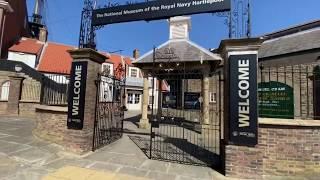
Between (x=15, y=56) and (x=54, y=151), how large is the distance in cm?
2226

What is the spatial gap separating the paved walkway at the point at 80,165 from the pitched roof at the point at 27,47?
20627 millimetres

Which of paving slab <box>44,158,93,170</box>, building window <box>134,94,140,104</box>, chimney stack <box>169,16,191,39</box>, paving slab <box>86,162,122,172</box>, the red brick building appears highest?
the red brick building

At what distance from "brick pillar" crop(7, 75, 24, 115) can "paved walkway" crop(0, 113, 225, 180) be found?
355 inches

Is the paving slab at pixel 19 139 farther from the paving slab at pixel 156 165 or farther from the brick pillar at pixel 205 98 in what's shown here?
the brick pillar at pixel 205 98

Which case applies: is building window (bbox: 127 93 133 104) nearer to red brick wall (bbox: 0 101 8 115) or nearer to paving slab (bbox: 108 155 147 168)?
red brick wall (bbox: 0 101 8 115)

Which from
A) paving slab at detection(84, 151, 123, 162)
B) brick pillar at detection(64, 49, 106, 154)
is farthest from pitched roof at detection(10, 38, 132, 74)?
paving slab at detection(84, 151, 123, 162)

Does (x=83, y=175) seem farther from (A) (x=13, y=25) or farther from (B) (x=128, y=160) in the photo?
(A) (x=13, y=25)

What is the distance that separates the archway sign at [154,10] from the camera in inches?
262

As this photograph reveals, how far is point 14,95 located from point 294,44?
2071cm

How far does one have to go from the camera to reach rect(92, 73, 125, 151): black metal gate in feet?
24.3

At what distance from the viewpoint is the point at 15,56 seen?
23.8 metres

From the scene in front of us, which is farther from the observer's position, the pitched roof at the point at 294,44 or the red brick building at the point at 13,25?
the red brick building at the point at 13,25

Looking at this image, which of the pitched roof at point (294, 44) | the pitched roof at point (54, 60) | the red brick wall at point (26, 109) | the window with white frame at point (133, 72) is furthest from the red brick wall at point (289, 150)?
the window with white frame at point (133, 72)

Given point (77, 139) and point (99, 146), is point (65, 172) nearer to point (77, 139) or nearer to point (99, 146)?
point (77, 139)
